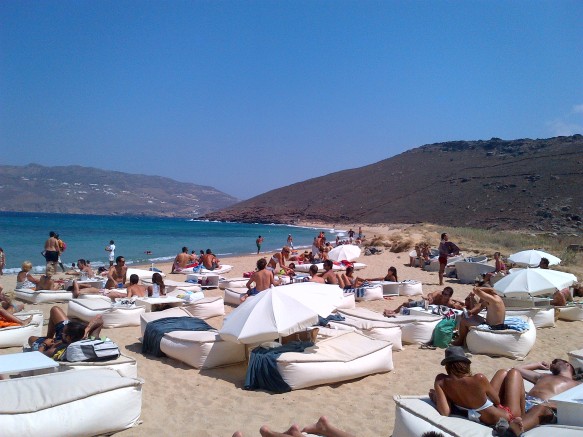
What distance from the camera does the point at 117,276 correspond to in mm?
Answer: 11547

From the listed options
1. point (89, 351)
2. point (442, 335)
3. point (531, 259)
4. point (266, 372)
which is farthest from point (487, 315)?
point (531, 259)

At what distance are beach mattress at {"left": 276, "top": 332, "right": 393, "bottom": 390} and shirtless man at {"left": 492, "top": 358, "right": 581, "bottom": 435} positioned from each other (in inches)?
61.2

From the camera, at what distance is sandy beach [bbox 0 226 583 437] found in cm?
454

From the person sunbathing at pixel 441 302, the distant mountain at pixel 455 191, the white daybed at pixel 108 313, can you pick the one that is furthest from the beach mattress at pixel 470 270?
the distant mountain at pixel 455 191

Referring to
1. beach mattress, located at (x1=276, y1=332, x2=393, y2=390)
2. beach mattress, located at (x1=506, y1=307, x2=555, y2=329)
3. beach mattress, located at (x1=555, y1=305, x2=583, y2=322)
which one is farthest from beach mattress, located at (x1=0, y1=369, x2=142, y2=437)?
beach mattress, located at (x1=555, y1=305, x2=583, y2=322)

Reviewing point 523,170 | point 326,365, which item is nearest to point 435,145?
point 523,170

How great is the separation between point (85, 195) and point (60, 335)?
538 ft

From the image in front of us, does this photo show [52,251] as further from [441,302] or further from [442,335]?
[442,335]

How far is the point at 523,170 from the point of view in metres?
67.1

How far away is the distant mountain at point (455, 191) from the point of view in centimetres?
5359

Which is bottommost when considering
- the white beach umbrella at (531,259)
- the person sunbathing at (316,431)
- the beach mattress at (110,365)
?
the person sunbathing at (316,431)

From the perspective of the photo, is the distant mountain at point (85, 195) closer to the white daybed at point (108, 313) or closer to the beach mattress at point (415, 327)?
the white daybed at point (108, 313)

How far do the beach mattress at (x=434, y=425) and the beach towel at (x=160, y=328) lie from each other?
3.41 meters

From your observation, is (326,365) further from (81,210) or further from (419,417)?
(81,210)
